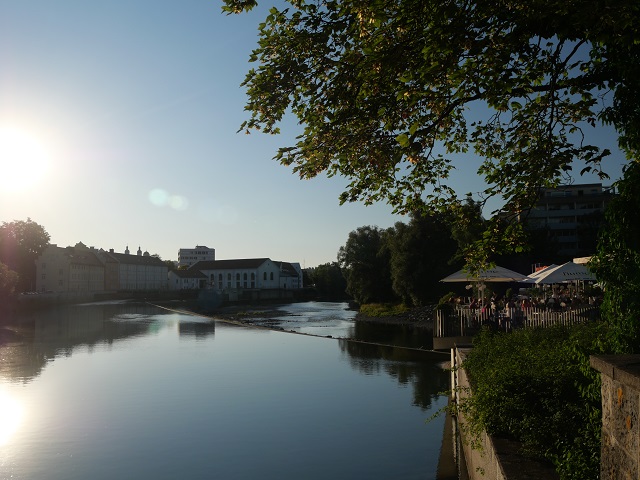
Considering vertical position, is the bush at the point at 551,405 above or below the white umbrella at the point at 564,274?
below

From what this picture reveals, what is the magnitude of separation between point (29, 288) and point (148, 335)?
3176 inches

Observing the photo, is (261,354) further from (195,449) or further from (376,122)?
(376,122)

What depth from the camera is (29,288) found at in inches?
4528

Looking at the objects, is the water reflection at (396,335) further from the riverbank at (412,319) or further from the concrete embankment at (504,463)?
the concrete embankment at (504,463)

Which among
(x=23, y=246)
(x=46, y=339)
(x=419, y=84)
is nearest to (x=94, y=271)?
(x=23, y=246)

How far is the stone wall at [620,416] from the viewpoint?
3422 mm

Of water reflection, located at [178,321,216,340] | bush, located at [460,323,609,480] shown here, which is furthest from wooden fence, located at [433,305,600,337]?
water reflection, located at [178,321,216,340]

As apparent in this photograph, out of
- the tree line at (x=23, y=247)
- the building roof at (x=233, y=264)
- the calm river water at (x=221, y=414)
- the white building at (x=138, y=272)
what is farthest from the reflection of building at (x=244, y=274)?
the calm river water at (x=221, y=414)

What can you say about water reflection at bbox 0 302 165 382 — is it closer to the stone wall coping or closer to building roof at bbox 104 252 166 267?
the stone wall coping

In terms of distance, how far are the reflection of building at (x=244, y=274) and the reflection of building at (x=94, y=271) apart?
44.2 feet

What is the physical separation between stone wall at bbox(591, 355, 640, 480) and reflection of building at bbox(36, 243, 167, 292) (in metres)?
127

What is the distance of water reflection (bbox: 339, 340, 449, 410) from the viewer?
21.3 metres

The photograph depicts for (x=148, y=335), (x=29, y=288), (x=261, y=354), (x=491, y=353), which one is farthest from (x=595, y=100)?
(x=29, y=288)

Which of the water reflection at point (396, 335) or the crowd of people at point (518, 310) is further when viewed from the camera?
the water reflection at point (396, 335)
